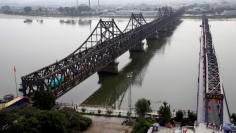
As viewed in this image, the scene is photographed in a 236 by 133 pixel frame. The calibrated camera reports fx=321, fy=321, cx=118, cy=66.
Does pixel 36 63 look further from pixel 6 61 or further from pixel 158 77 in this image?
pixel 158 77

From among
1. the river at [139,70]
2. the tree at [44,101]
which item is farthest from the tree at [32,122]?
the river at [139,70]

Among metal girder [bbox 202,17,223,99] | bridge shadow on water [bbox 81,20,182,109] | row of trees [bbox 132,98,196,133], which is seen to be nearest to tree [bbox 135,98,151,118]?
row of trees [bbox 132,98,196,133]

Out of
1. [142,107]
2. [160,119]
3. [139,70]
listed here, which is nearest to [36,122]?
[142,107]

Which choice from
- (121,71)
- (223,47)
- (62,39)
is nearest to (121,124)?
(121,71)

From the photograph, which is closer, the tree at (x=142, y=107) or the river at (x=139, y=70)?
the tree at (x=142, y=107)

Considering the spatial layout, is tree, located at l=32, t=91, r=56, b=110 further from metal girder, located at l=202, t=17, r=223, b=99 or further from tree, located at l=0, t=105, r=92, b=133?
metal girder, located at l=202, t=17, r=223, b=99

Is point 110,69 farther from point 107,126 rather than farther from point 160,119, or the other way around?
point 160,119

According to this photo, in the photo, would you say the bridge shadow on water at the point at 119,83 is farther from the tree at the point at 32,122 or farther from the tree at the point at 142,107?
the tree at the point at 32,122

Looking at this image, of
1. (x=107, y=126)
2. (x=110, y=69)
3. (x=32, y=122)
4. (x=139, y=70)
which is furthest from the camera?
(x=139, y=70)
